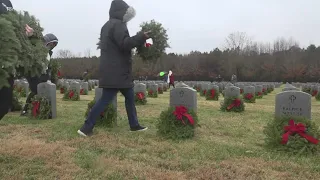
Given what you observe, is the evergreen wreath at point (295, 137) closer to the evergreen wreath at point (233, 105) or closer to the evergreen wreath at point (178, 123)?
the evergreen wreath at point (178, 123)

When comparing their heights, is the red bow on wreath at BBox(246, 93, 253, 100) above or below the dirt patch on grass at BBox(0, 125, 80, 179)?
above

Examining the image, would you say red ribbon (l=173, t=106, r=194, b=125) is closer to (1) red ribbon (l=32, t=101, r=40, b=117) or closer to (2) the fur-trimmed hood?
(2) the fur-trimmed hood

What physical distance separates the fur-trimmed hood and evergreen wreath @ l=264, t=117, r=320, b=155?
2903 millimetres

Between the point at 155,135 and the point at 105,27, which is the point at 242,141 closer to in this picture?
the point at 155,135

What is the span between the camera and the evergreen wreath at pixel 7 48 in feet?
10.5

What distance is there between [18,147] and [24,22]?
193 centimetres

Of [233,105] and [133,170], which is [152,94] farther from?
[133,170]

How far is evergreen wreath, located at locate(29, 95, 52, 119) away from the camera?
308 inches

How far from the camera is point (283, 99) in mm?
5574

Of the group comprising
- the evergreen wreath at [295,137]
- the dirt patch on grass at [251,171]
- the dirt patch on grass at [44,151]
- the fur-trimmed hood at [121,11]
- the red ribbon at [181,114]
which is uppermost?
the fur-trimmed hood at [121,11]

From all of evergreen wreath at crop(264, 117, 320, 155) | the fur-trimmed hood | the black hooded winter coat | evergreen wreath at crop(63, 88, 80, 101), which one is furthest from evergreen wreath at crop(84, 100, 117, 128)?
evergreen wreath at crop(63, 88, 80, 101)

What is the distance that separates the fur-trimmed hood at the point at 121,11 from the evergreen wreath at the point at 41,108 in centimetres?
315

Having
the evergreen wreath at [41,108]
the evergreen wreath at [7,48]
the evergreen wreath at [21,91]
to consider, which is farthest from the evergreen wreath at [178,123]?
the evergreen wreath at [21,91]

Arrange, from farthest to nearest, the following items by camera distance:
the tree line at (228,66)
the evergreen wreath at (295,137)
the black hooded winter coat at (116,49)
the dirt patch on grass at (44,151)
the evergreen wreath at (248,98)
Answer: the tree line at (228,66)
the evergreen wreath at (248,98)
the black hooded winter coat at (116,49)
the evergreen wreath at (295,137)
the dirt patch on grass at (44,151)
